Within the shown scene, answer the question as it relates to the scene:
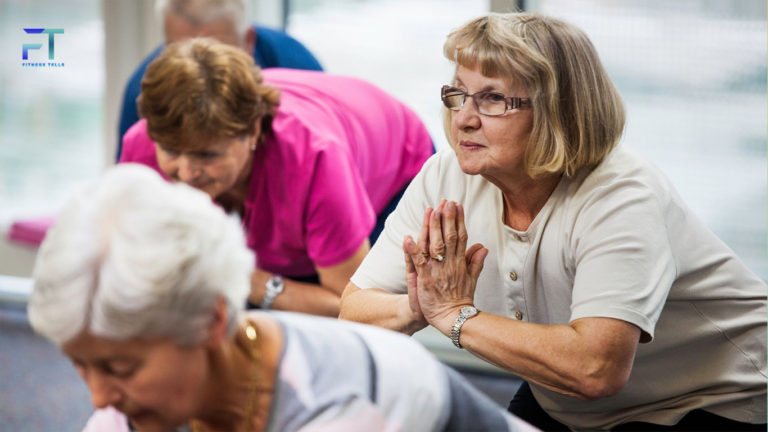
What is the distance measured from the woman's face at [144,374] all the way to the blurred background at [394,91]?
1.22m

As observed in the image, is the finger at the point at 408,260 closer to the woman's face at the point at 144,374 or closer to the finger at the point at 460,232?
the finger at the point at 460,232

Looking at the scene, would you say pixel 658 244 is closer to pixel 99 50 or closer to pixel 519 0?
pixel 519 0

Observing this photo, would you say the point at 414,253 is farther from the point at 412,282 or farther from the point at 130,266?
the point at 130,266

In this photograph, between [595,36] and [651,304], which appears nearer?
[651,304]

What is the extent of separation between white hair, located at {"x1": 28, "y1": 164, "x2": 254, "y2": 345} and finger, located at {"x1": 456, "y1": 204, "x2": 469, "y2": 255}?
0.66m

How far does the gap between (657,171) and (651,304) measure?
0.84 ft

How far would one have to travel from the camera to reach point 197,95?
2062 millimetres

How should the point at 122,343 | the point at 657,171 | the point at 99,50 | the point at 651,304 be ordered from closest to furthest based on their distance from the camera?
the point at 122,343 < the point at 651,304 < the point at 657,171 < the point at 99,50

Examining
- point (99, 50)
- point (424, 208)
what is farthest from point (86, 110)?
point (424, 208)

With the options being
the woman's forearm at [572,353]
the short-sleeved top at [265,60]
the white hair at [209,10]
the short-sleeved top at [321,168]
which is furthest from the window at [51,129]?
the woman's forearm at [572,353]

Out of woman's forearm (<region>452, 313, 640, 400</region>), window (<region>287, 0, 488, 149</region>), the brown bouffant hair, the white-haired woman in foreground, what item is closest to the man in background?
the brown bouffant hair

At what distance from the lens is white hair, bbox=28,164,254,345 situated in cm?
104

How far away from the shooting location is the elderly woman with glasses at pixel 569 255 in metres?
1.57

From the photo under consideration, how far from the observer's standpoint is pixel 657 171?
1.66 meters
